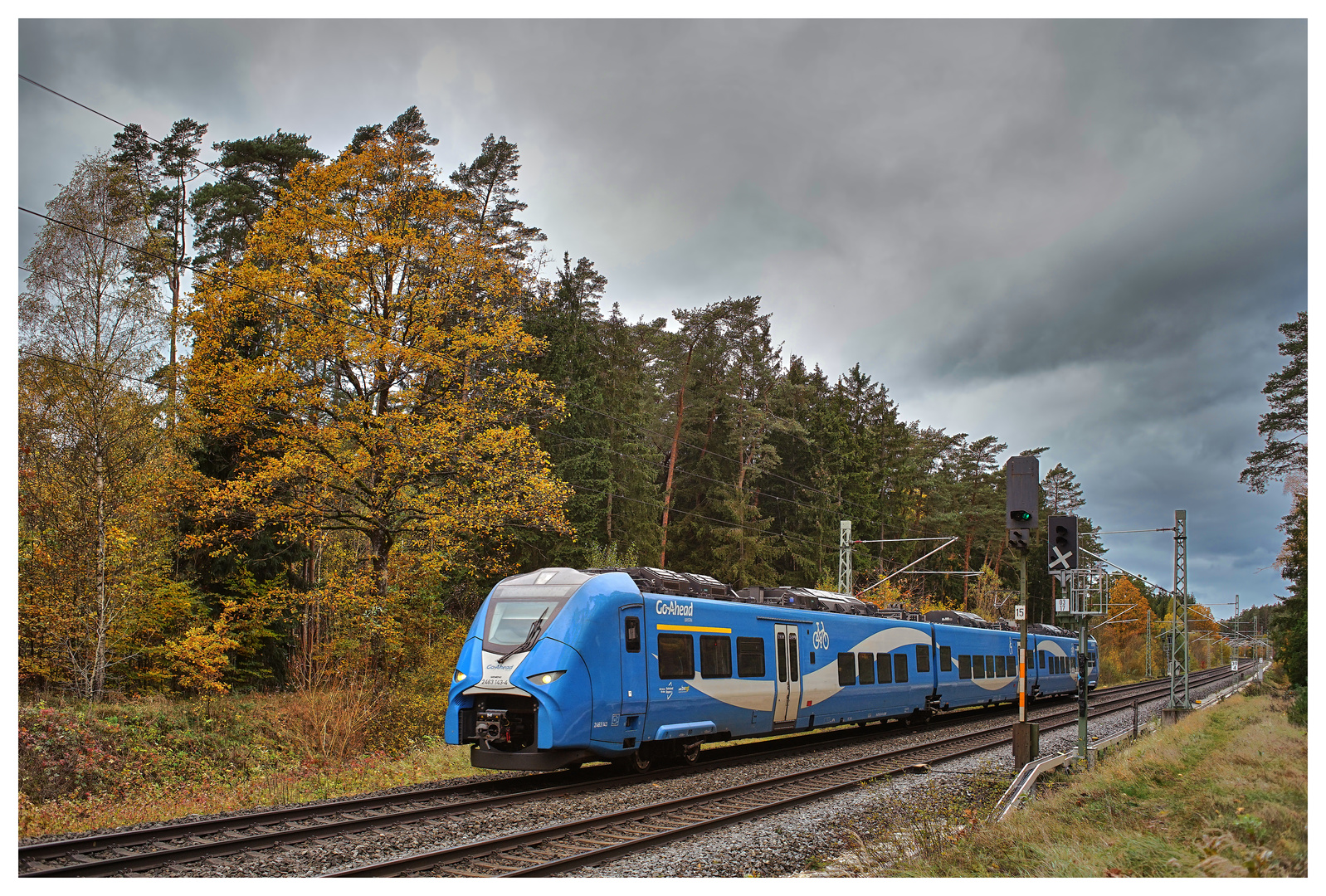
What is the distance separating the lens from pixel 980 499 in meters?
62.3

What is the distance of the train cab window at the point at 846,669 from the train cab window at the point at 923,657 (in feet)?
13.0

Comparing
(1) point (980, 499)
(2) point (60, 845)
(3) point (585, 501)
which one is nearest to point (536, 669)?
(2) point (60, 845)

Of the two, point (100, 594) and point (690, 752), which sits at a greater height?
point (100, 594)

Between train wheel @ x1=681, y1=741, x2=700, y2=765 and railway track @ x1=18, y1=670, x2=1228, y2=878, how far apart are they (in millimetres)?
149

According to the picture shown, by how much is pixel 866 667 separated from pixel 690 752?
634 cm

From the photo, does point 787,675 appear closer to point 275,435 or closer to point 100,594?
point 275,435

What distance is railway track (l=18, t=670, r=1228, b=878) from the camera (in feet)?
23.0

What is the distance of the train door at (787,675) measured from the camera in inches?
603

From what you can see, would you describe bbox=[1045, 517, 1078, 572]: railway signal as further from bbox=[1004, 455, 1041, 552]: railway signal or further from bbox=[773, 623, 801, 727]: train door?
bbox=[773, 623, 801, 727]: train door

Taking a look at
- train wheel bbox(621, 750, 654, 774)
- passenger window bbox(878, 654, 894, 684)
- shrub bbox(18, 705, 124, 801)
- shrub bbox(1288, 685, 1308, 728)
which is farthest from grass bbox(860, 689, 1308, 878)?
shrub bbox(18, 705, 124, 801)

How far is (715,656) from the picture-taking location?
1381cm

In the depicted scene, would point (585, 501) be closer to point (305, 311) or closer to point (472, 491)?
point (472, 491)

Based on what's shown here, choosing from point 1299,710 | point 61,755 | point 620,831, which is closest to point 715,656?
point 620,831

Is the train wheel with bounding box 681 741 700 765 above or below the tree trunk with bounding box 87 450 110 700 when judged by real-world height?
below
